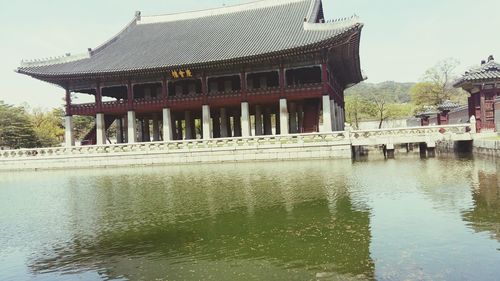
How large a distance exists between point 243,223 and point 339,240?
3337 mm

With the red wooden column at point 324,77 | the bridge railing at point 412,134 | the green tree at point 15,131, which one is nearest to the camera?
the bridge railing at point 412,134

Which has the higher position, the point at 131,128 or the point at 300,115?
the point at 300,115

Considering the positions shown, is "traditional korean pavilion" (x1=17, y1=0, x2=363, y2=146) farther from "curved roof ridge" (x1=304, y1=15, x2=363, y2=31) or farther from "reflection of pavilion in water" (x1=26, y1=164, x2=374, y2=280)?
"reflection of pavilion in water" (x1=26, y1=164, x2=374, y2=280)

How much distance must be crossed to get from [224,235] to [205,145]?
2431cm

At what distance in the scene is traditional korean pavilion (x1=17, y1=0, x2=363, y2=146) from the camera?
36.4 metres

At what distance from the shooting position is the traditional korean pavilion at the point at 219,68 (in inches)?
1435

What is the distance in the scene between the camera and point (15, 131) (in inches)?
2411

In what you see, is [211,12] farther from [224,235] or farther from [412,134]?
[224,235]

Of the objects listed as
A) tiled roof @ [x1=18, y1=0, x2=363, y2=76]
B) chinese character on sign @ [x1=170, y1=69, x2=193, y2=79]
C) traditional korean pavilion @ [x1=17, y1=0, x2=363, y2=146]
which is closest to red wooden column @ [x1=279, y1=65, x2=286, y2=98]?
traditional korean pavilion @ [x1=17, y1=0, x2=363, y2=146]

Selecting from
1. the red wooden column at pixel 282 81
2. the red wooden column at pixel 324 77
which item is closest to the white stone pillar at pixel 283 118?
the red wooden column at pixel 282 81

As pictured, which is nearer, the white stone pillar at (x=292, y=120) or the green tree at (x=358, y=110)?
the white stone pillar at (x=292, y=120)

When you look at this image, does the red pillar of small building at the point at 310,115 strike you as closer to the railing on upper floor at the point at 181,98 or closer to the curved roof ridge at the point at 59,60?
the railing on upper floor at the point at 181,98

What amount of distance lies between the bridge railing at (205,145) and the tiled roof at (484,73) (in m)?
10.5

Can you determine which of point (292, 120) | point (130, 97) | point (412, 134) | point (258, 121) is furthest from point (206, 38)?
point (412, 134)
